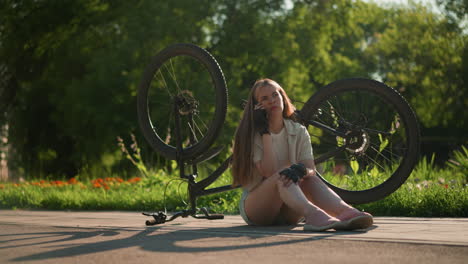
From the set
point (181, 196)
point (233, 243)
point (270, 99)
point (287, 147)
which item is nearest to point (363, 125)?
point (287, 147)

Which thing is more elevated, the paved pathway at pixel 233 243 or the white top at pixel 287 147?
the white top at pixel 287 147

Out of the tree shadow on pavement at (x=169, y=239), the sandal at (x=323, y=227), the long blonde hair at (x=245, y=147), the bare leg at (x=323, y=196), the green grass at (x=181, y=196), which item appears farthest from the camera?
the green grass at (x=181, y=196)

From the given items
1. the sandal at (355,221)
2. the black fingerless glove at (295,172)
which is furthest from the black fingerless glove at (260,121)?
the sandal at (355,221)

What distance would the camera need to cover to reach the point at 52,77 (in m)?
20.7

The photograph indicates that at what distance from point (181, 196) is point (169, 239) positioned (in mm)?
3121

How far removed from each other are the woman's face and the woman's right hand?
3 centimetres

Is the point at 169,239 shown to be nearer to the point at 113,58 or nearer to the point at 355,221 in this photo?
the point at 355,221

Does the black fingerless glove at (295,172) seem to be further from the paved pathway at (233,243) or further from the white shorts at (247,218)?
the white shorts at (247,218)

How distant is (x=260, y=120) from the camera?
4242 mm

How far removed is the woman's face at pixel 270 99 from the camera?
4.22 metres

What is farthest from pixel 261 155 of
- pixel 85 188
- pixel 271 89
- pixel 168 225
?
pixel 85 188

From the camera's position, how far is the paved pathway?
9.70 ft

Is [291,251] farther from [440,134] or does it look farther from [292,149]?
[440,134]

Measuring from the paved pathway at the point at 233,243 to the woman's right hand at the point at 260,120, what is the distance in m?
0.64
